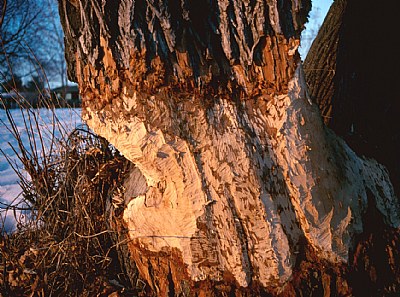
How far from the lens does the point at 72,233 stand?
214 cm

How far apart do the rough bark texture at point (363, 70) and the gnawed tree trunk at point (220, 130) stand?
1.19 metres

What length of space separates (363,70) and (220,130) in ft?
5.73

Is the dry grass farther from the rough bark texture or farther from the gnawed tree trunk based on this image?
the rough bark texture

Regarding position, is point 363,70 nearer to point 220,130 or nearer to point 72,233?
point 220,130

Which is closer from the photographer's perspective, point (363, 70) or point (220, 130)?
point (220, 130)

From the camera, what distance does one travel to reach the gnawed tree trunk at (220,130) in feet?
5.27

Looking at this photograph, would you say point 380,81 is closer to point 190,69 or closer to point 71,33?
point 190,69

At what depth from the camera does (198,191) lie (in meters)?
1.73

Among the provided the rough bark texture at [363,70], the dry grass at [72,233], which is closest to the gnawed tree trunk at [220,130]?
the dry grass at [72,233]

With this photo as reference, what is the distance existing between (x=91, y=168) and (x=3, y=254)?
728 mm

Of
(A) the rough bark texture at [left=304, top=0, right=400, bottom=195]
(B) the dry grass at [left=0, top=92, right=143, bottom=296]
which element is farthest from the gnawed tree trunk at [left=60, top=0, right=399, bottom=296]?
(A) the rough bark texture at [left=304, top=0, right=400, bottom=195]

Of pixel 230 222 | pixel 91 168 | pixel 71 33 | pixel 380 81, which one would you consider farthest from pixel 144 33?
pixel 380 81

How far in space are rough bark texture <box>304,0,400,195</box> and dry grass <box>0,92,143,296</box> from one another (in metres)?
1.67

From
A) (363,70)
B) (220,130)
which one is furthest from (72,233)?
(363,70)
